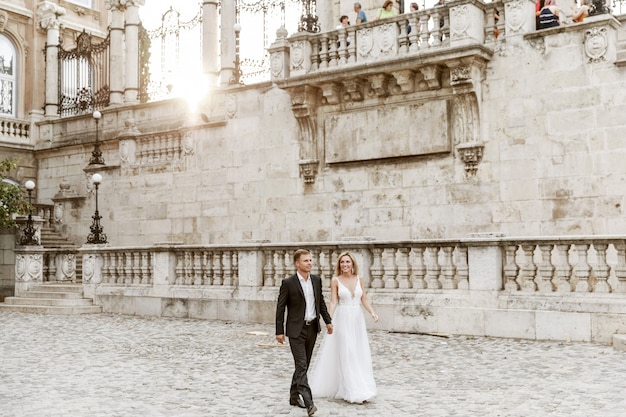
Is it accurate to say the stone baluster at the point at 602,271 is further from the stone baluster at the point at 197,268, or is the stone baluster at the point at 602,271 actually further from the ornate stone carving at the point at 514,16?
the stone baluster at the point at 197,268

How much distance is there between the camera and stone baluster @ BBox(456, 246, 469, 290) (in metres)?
13.0

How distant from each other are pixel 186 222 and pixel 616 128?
1217 cm

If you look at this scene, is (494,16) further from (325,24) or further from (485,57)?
(325,24)

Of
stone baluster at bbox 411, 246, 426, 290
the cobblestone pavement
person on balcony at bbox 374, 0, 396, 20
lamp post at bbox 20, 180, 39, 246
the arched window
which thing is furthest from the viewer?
the arched window

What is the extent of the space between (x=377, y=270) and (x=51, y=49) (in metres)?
20.2

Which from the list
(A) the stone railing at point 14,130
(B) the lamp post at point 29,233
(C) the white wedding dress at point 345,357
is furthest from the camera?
(A) the stone railing at point 14,130

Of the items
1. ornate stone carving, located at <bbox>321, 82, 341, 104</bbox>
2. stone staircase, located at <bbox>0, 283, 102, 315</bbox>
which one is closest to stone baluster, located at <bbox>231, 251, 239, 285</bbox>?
stone staircase, located at <bbox>0, 283, 102, 315</bbox>

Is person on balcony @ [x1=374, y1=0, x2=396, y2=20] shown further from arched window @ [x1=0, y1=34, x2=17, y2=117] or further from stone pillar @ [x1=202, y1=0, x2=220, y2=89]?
arched window @ [x1=0, y1=34, x2=17, y2=117]

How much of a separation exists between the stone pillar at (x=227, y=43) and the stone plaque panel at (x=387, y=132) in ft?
17.7

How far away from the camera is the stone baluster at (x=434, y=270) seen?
43.6 feet

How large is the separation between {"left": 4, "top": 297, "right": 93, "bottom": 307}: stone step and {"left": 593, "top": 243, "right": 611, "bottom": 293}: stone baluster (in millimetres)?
12531

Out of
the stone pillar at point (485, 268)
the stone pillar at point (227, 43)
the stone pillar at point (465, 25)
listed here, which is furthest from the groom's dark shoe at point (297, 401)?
the stone pillar at point (227, 43)

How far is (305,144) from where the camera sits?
18828 mm

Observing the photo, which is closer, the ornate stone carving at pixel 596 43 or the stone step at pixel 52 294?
the ornate stone carving at pixel 596 43
